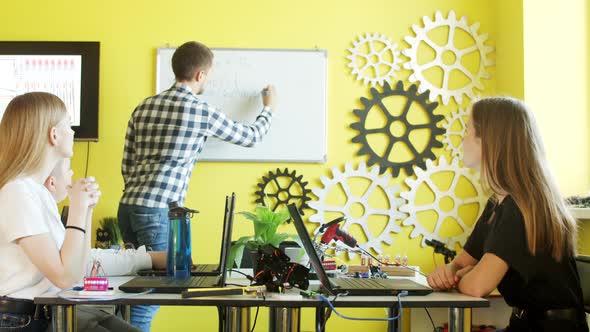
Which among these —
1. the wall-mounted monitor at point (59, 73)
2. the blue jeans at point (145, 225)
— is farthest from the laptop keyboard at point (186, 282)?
the wall-mounted monitor at point (59, 73)

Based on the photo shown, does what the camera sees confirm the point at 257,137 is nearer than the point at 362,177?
Yes

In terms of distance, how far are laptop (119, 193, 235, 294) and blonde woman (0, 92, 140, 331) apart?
16cm

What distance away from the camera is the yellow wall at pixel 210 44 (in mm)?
3945

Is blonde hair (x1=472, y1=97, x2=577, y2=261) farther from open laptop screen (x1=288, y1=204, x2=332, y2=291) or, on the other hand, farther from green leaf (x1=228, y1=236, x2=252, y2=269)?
green leaf (x1=228, y1=236, x2=252, y2=269)

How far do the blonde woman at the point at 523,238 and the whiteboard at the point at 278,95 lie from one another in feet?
6.77

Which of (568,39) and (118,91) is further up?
(568,39)

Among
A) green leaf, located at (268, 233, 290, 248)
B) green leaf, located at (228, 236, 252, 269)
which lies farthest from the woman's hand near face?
green leaf, located at (268, 233, 290, 248)

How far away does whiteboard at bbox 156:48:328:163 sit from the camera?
3.95 metres

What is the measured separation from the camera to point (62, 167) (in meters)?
2.34

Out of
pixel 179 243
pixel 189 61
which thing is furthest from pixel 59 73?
pixel 179 243

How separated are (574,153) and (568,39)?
0.65 meters

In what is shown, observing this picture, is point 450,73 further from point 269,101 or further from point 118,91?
point 118,91

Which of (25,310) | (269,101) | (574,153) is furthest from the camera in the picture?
(269,101)

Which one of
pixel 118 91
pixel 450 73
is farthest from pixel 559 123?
pixel 118 91
